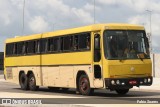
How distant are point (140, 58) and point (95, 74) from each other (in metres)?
2.17

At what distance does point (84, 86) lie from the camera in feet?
81.8

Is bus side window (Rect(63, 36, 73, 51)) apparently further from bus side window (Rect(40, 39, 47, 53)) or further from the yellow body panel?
bus side window (Rect(40, 39, 47, 53))

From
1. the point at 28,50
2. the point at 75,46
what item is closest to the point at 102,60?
the point at 75,46

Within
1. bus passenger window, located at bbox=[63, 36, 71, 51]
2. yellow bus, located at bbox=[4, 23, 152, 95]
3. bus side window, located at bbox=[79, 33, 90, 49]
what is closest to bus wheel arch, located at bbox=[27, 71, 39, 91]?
yellow bus, located at bbox=[4, 23, 152, 95]

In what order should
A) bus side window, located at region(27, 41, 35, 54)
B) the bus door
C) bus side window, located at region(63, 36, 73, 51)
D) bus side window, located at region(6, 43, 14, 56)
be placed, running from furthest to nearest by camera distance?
bus side window, located at region(6, 43, 14, 56) → bus side window, located at region(27, 41, 35, 54) → bus side window, located at region(63, 36, 73, 51) → the bus door

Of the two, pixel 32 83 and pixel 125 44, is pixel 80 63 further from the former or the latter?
pixel 32 83

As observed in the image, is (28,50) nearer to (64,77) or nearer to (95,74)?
(64,77)

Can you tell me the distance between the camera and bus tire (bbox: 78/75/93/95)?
965 inches

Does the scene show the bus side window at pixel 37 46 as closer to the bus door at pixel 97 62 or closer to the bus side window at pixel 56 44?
the bus side window at pixel 56 44

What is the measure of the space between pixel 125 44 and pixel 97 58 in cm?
142

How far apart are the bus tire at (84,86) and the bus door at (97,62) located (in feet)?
2.49

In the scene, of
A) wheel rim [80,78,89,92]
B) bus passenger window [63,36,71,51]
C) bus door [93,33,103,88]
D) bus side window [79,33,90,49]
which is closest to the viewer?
bus door [93,33,103,88]

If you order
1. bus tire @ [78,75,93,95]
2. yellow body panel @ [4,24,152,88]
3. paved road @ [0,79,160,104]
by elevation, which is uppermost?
yellow body panel @ [4,24,152,88]

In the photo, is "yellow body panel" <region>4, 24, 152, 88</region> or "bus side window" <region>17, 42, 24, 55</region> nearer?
"yellow body panel" <region>4, 24, 152, 88</region>
